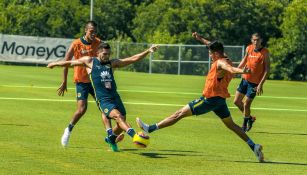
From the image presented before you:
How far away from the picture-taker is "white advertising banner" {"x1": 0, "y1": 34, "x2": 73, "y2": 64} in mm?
61219

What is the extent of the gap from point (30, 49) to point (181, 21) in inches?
563

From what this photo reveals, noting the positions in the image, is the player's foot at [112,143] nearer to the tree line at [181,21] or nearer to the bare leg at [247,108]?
the bare leg at [247,108]

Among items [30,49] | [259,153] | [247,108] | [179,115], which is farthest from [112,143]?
[30,49]

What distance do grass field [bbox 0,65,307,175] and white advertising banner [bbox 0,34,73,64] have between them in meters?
35.1

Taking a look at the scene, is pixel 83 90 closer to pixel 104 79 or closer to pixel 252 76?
pixel 104 79

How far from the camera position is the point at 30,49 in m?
61.8

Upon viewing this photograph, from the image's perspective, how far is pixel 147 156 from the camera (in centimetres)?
1397

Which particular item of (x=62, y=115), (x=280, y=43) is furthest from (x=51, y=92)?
(x=280, y=43)

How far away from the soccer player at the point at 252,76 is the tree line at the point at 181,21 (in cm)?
4339

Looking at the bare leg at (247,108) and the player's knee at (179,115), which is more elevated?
the player's knee at (179,115)

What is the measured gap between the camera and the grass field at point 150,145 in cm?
1262

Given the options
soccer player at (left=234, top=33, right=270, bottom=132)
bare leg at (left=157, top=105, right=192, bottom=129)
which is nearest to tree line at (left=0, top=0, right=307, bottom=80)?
soccer player at (left=234, top=33, right=270, bottom=132)

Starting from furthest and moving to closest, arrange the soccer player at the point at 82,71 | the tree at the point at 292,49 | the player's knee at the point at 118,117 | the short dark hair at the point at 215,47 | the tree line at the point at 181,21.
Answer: the tree line at the point at 181,21, the tree at the point at 292,49, the soccer player at the point at 82,71, the short dark hair at the point at 215,47, the player's knee at the point at 118,117

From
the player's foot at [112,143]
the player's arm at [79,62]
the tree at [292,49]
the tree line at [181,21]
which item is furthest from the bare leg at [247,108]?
the tree line at [181,21]
